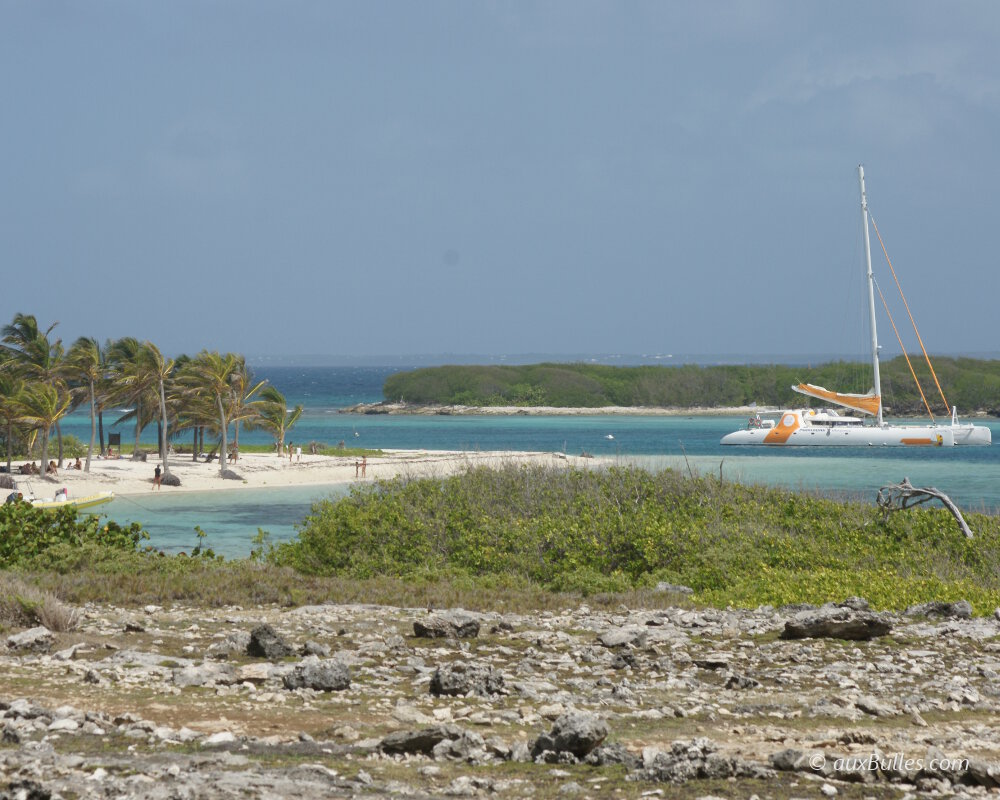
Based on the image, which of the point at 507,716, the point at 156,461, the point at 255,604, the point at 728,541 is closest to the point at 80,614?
the point at 255,604

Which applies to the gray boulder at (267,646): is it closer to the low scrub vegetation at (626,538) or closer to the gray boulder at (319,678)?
the gray boulder at (319,678)

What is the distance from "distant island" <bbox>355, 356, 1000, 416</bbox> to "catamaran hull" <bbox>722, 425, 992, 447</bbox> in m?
45.1

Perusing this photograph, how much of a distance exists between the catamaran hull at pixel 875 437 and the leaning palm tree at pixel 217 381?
45.3 m

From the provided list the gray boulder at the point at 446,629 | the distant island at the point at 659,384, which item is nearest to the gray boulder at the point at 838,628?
the gray boulder at the point at 446,629

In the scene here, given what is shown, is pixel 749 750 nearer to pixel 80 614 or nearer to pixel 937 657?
pixel 937 657

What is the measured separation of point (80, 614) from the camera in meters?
12.9

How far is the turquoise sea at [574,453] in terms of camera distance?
129 feet

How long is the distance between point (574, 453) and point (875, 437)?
24.4 m

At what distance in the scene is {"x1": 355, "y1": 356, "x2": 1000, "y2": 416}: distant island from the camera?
13550 centimetres

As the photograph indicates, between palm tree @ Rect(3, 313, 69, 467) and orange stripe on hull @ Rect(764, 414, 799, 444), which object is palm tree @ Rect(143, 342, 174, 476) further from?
orange stripe on hull @ Rect(764, 414, 799, 444)

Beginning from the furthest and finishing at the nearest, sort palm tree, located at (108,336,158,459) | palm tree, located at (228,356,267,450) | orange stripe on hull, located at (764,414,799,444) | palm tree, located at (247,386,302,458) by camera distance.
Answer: orange stripe on hull, located at (764,414,799,444), palm tree, located at (247,386,302,458), palm tree, located at (228,356,267,450), palm tree, located at (108,336,158,459)

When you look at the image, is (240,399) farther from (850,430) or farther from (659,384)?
(659,384)

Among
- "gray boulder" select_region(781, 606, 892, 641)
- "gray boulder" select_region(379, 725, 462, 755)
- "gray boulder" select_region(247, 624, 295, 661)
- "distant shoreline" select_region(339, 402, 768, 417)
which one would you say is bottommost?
Result: "gray boulder" select_region(781, 606, 892, 641)

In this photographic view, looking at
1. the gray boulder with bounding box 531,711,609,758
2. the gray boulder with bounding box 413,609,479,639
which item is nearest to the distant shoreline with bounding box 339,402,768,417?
the gray boulder with bounding box 413,609,479,639
